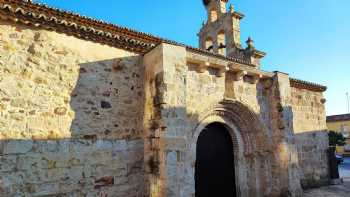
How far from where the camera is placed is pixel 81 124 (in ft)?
15.0

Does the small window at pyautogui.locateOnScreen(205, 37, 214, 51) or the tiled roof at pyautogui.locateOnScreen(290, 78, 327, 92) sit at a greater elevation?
the small window at pyautogui.locateOnScreen(205, 37, 214, 51)

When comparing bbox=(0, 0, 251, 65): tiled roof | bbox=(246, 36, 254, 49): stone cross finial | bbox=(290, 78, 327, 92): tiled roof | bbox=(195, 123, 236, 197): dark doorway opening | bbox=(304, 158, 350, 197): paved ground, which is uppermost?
bbox=(246, 36, 254, 49): stone cross finial

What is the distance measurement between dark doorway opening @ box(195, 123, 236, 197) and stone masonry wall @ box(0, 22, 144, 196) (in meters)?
1.54

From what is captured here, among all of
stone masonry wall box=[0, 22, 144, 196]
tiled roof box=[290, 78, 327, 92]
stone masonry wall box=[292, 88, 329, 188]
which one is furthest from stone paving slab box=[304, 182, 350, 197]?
stone masonry wall box=[0, 22, 144, 196]

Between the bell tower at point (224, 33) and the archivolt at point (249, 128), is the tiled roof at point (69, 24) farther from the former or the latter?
the bell tower at point (224, 33)

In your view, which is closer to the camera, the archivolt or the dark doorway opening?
the dark doorway opening

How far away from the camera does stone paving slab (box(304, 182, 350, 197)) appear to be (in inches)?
276

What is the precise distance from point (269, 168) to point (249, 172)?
1.91 feet

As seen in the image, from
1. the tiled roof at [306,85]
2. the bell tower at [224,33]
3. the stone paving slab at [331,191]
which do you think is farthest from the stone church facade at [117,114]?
the bell tower at [224,33]

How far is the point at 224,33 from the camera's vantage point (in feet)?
36.0

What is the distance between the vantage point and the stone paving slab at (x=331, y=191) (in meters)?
7.00

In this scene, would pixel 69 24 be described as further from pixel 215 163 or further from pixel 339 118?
pixel 339 118

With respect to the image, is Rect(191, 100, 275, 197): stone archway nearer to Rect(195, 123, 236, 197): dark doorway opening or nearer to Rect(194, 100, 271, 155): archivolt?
Rect(194, 100, 271, 155): archivolt

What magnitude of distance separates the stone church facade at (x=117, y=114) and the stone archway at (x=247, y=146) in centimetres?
3
